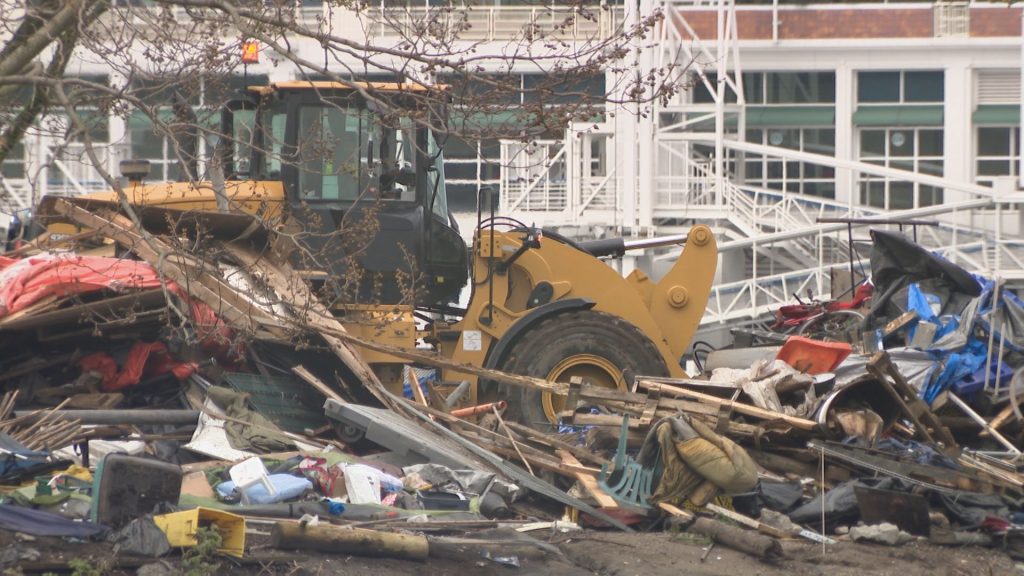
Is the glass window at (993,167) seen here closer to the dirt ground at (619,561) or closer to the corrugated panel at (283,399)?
the corrugated panel at (283,399)

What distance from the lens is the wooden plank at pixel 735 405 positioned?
35.1 feet

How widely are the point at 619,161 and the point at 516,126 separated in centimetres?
2020

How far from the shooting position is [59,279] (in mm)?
11250

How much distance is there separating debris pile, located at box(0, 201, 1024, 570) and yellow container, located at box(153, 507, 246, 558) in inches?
0.4

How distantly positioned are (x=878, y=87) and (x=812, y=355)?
23.0 metres

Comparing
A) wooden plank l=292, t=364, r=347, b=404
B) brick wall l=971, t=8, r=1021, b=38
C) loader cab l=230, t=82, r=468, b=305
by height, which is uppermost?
brick wall l=971, t=8, r=1021, b=38

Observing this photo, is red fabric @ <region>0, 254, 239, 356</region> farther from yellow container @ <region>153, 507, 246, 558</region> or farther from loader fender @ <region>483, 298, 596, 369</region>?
yellow container @ <region>153, 507, 246, 558</region>

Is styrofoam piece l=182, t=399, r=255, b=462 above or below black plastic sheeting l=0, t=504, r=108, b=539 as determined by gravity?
above

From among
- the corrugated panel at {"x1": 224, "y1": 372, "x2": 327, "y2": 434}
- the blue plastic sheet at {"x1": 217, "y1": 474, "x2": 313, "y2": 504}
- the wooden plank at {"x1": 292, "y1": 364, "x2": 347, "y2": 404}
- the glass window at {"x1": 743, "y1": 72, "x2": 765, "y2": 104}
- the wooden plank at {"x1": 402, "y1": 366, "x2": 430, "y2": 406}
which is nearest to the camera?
the blue plastic sheet at {"x1": 217, "y1": 474, "x2": 313, "y2": 504}

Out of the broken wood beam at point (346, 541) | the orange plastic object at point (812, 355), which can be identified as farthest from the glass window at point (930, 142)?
the broken wood beam at point (346, 541)

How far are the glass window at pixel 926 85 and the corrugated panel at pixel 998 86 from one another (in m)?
0.85

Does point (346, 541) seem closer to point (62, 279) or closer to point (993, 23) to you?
point (62, 279)

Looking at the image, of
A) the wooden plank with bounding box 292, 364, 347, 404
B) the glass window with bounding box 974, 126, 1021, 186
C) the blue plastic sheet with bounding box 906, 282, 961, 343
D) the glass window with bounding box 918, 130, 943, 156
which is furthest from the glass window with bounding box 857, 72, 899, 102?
the wooden plank with bounding box 292, 364, 347, 404

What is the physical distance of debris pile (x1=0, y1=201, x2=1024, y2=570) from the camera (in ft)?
29.0
